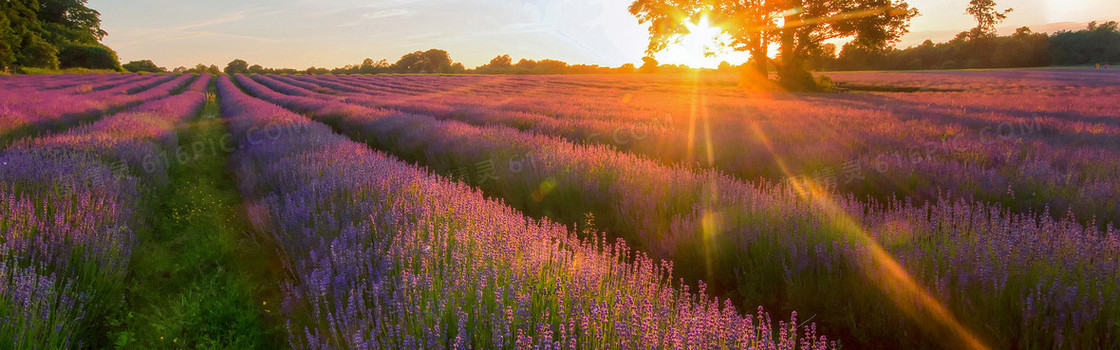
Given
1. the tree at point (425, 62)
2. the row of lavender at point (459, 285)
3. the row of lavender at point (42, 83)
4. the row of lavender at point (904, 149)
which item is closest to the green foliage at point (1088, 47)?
the row of lavender at point (904, 149)

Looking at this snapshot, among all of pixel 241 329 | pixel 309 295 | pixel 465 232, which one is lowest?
pixel 241 329

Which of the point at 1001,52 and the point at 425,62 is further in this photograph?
the point at 425,62

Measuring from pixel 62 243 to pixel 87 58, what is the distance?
6239 cm

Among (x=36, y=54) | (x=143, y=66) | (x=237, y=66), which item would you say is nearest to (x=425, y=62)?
(x=237, y=66)

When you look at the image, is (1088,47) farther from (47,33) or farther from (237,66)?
(237,66)

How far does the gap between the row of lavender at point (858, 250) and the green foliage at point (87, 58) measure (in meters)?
61.7

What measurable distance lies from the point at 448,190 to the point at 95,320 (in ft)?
5.79

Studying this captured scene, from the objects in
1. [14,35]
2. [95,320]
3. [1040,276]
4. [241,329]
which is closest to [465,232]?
[241,329]

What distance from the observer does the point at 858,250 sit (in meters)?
2.50

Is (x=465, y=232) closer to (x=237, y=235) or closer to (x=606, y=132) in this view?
(x=237, y=235)

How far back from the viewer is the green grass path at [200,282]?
238 centimetres

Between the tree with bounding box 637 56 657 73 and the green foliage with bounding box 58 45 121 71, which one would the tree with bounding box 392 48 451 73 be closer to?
the tree with bounding box 637 56 657 73

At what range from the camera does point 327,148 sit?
5.01m

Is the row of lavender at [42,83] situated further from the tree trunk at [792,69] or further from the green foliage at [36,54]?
the tree trunk at [792,69]
